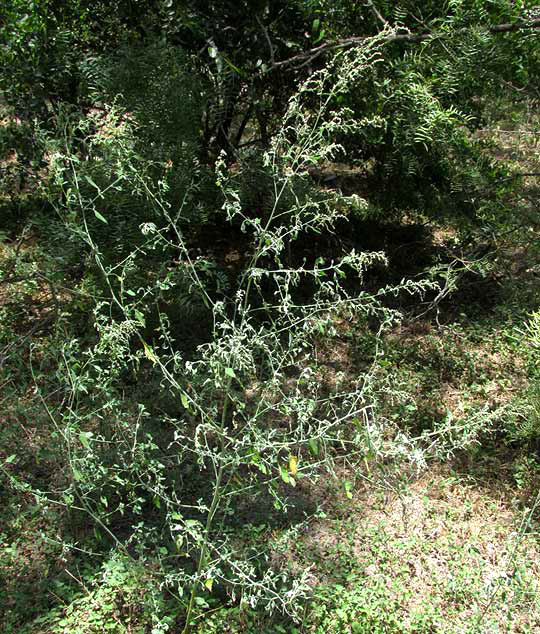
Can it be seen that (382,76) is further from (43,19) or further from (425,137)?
(43,19)

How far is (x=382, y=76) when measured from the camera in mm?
4316

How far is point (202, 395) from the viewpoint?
239cm

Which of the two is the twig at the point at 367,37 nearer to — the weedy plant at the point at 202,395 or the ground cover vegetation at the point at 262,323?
the ground cover vegetation at the point at 262,323

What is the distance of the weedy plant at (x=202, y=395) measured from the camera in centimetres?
217

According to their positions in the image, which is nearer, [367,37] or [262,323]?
[262,323]

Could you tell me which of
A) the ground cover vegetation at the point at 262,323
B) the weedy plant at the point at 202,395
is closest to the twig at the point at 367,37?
the ground cover vegetation at the point at 262,323

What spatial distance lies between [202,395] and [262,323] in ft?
2.15

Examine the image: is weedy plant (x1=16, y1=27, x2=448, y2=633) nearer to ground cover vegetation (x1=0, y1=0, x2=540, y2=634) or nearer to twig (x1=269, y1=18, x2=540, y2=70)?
ground cover vegetation (x1=0, y1=0, x2=540, y2=634)

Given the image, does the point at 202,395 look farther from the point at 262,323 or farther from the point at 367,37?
the point at 367,37

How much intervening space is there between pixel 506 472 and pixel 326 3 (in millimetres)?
3097

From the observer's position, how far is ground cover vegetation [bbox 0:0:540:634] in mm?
2918

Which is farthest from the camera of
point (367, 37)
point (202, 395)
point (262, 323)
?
point (367, 37)

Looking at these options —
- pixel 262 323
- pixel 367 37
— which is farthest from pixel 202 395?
pixel 367 37

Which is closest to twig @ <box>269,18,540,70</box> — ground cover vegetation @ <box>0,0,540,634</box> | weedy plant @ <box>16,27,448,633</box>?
ground cover vegetation @ <box>0,0,540,634</box>
